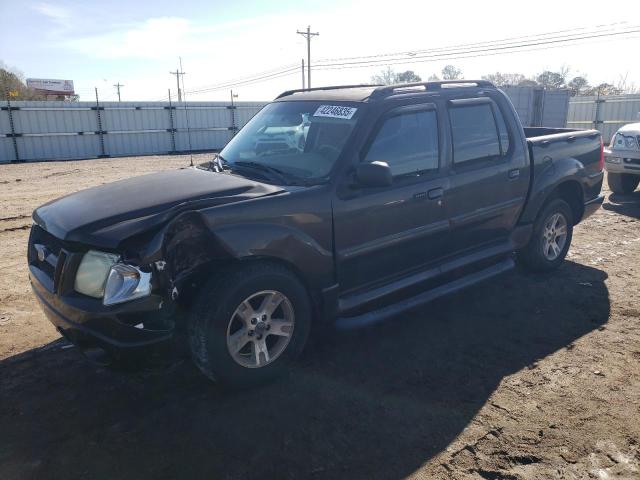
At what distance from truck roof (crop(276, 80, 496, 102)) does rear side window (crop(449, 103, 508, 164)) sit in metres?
0.24

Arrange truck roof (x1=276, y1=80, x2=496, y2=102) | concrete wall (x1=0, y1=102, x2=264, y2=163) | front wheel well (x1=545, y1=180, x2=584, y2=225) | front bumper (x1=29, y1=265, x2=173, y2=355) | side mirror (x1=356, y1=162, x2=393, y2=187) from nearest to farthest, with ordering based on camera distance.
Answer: front bumper (x1=29, y1=265, x2=173, y2=355) → side mirror (x1=356, y1=162, x2=393, y2=187) → truck roof (x1=276, y1=80, x2=496, y2=102) → front wheel well (x1=545, y1=180, x2=584, y2=225) → concrete wall (x1=0, y1=102, x2=264, y2=163)

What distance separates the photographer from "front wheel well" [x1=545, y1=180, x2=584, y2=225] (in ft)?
18.1

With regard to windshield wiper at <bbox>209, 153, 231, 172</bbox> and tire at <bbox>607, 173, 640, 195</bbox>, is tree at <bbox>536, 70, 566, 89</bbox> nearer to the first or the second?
tire at <bbox>607, 173, 640, 195</bbox>

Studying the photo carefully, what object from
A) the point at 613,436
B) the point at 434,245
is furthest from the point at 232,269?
the point at 613,436

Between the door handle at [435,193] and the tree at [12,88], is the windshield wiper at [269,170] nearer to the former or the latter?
the door handle at [435,193]

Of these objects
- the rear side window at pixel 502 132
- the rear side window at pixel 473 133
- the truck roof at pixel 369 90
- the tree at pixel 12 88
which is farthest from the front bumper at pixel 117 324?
the tree at pixel 12 88

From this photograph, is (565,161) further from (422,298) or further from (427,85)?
(422,298)

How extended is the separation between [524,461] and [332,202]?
1931mm

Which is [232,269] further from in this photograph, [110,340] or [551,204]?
[551,204]

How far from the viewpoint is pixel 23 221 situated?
821 centimetres

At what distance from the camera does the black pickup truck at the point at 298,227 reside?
298 cm

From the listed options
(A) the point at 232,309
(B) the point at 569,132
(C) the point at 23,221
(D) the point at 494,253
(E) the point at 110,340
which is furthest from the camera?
(C) the point at 23,221

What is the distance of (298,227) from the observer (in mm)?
3385

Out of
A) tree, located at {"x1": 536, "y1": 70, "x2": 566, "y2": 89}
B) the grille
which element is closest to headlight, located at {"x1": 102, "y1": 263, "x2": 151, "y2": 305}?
the grille
